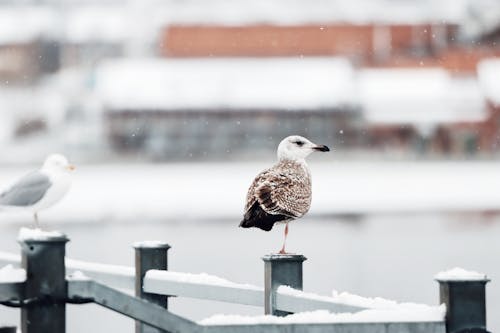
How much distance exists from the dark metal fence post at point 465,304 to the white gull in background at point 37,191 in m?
3.13

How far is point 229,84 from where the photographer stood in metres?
64.4

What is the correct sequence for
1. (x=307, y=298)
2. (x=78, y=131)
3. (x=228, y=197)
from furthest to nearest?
(x=78, y=131), (x=228, y=197), (x=307, y=298)

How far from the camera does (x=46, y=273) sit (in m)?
3.33

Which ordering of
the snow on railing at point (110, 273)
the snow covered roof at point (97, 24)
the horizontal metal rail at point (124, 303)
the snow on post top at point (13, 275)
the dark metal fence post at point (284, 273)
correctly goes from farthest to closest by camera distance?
the snow covered roof at point (97, 24) < the snow on railing at point (110, 273) < the dark metal fence post at point (284, 273) < the snow on post top at point (13, 275) < the horizontal metal rail at point (124, 303)

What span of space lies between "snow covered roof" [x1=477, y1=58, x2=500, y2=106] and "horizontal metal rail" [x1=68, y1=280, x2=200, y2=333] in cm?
5920

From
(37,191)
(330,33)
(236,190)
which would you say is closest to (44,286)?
(37,191)

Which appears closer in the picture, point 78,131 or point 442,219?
point 442,219

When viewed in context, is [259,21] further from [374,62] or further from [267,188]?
[267,188]

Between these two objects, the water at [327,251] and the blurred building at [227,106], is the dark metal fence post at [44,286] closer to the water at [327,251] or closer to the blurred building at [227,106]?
the water at [327,251]

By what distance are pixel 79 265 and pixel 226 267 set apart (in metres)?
14.1

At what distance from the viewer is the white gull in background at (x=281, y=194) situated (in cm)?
411

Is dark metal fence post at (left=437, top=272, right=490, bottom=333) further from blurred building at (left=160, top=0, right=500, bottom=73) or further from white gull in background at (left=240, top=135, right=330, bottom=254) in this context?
blurred building at (left=160, top=0, right=500, bottom=73)

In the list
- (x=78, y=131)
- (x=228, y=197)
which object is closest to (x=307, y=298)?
(x=228, y=197)

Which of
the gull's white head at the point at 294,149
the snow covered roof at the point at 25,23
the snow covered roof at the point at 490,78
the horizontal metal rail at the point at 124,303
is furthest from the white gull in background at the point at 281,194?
the snow covered roof at the point at 25,23
